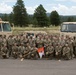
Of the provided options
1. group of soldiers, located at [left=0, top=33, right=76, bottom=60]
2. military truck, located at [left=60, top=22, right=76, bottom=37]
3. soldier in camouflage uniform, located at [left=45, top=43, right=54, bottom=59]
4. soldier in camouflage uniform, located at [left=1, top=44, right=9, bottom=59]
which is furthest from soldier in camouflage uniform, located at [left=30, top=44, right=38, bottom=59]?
military truck, located at [left=60, top=22, right=76, bottom=37]

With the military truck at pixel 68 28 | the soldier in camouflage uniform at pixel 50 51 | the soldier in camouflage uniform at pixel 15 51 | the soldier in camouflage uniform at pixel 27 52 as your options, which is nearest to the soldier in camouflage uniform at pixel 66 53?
the soldier in camouflage uniform at pixel 50 51

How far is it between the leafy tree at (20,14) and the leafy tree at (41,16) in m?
3.52

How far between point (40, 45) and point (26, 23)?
71405 millimetres

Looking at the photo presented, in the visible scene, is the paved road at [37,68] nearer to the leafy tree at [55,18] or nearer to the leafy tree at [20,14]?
the leafy tree at [20,14]

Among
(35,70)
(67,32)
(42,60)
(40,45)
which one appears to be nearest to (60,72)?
(35,70)

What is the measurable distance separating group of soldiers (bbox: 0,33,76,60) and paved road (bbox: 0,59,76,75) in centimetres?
104

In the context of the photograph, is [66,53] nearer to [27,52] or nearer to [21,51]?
[27,52]

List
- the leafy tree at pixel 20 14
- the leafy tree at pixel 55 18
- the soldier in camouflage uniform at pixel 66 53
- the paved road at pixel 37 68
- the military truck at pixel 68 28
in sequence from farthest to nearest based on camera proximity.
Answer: the leafy tree at pixel 55 18, the leafy tree at pixel 20 14, the military truck at pixel 68 28, the soldier in camouflage uniform at pixel 66 53, the paved road at pixel 37 68

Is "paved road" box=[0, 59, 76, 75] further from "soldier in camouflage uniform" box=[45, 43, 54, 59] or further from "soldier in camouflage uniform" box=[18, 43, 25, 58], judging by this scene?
"soldier in camouflage uniform" box=[18, 43, 25, 58]

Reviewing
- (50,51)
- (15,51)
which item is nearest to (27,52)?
(15,51)

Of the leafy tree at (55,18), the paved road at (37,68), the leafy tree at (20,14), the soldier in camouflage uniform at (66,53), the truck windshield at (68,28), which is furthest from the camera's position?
the leafy tree at (55,18)

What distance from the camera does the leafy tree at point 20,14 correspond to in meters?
88.9

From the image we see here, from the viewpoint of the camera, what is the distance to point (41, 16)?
91.4m

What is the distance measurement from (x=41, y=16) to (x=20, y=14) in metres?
6.24
